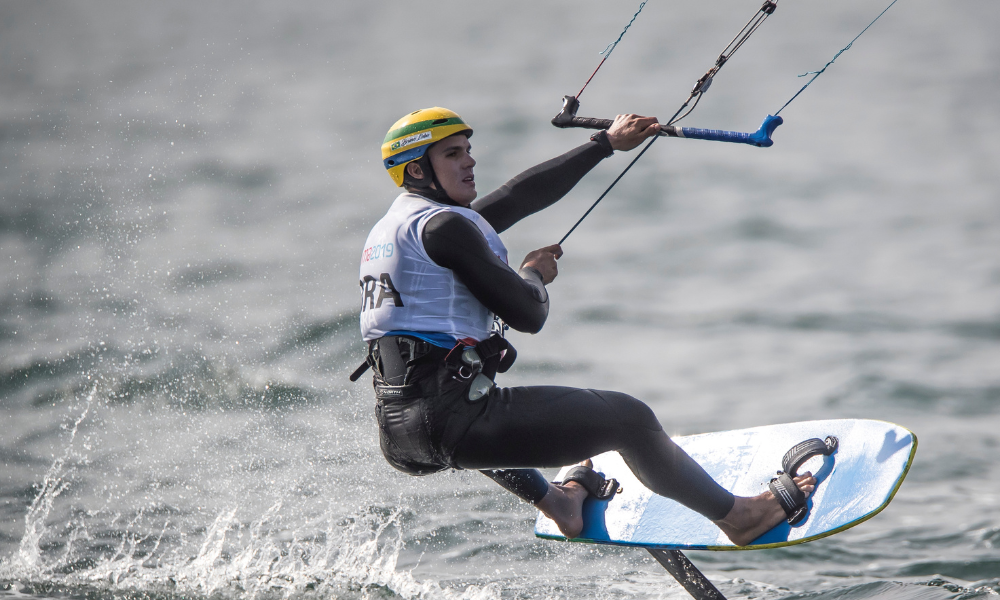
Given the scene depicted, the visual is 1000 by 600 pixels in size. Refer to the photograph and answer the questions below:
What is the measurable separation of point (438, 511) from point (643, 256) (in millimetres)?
6810

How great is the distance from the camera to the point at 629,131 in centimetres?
424

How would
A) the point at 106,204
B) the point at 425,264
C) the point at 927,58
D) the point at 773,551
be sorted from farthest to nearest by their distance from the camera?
the point at 927,58 → the point at 106,204 → the point at 773,551 → the point at 425,264

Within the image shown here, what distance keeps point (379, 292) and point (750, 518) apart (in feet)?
6.62

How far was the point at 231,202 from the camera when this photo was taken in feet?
49.4

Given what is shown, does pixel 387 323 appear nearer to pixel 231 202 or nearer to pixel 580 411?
pixel 580 411

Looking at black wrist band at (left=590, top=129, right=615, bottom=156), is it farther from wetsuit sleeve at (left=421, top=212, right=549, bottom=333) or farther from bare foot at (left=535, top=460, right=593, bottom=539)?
bare foot at (left=535, top=460, right=593, bottom=539)

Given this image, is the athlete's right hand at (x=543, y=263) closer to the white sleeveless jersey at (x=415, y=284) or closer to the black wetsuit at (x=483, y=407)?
the black wetsuit at (x=483, y=407)

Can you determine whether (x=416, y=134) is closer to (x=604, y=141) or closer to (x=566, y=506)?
(x=604, y=141)

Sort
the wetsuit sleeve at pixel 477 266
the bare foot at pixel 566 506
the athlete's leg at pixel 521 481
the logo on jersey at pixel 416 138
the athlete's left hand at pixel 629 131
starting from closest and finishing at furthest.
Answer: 1. the wetsuit sleeve at pixel 477 266
2. the logo on jersey at pixel 416 138
3. the athlete's left hand at pixel 629 131
4. the athlete's leg at pixel 521 481
5. the bare foot at pixel 566 506

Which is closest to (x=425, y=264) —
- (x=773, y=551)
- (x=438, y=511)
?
(x=438, y=511)

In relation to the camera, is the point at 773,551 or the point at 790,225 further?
the point at 790,225

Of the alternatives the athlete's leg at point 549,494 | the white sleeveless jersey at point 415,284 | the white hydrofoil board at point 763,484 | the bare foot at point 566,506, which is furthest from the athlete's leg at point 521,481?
the white sleeveless jersey at point 415,284

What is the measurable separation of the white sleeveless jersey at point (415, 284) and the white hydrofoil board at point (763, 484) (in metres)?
1.73

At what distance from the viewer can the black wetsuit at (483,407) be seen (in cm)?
347
